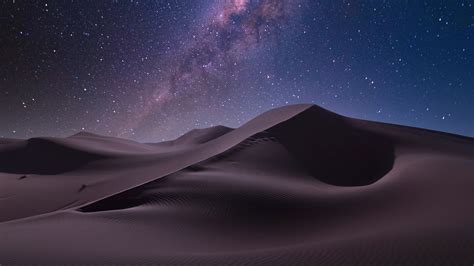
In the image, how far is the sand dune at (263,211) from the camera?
5262mm

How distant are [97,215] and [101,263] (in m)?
3.63

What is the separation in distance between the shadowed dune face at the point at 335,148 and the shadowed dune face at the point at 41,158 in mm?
15282

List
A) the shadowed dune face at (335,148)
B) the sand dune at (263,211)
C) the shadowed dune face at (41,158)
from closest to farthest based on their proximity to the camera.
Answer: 1. the sand dune at (263,211)
2. the shadowed dune face at (335,148)
3. the shadowed dune face at (41,158)

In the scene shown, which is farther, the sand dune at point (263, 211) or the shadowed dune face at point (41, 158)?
the shadowed dune face at point (41, 158)

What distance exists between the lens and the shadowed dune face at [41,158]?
23188mm

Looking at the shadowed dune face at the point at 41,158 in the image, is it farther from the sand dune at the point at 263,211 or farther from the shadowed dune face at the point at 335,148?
the shadowed dune face at the point at 335,148

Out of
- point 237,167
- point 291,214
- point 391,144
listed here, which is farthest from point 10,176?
point 391,144

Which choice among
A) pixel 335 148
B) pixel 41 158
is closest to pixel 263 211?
pixel 335 148

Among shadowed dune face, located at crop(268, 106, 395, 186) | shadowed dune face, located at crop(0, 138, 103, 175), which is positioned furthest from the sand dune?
shadowed dune face, located at crop(0, 138, 103, 175)

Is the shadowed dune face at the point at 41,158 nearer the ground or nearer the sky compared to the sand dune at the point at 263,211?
nearer the sky

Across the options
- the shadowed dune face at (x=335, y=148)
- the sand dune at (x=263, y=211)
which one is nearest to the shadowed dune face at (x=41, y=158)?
the sand dune at (x=263, y=211)

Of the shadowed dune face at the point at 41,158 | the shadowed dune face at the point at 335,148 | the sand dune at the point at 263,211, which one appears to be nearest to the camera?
the sand dune at the point at 263,211

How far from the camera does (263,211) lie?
343 inches

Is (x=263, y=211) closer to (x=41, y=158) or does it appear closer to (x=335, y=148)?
(x=335, y=148)
